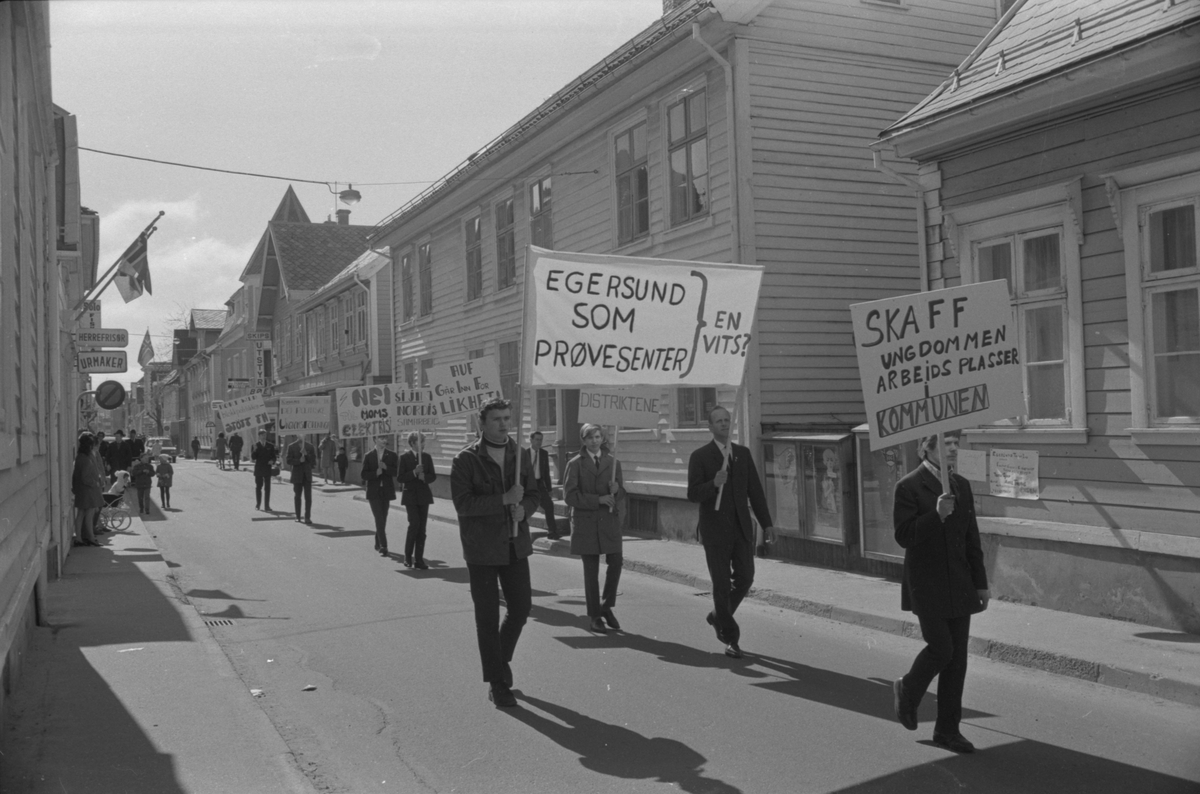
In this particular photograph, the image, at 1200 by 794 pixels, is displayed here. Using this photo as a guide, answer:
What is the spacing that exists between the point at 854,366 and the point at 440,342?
44.0ft

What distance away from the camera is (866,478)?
40.4 ft

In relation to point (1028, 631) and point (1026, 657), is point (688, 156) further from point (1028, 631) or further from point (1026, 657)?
point (1026, 657)

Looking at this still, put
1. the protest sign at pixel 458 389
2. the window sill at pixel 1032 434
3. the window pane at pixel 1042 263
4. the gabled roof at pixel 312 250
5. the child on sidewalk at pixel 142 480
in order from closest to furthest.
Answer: the window sill at pixel 1032 434, the window pane at pixel 1042 263, the protest sign at pixel 458 389, the child on sidewalk at pixel 142 480, the gabled roof at pixel 312 250

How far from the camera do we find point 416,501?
14289mm

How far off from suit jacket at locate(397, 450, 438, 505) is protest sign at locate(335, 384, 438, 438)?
4.37 meters

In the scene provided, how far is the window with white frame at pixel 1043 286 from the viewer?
990 cm

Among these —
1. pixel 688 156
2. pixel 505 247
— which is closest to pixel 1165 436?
pixel 688 156

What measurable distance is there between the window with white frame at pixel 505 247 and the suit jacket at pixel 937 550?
54.9 ft

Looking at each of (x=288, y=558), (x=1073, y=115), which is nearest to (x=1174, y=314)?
(x=1073, y=115)

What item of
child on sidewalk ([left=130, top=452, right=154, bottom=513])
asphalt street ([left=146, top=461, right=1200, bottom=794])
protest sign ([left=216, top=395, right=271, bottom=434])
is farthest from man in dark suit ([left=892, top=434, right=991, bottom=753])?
child on sidewalk ([left=130, top=452, right=154, bottom=513])

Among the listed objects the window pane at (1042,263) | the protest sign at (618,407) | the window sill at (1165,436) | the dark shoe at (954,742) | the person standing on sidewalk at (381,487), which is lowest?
the dark shoe at (954,742)

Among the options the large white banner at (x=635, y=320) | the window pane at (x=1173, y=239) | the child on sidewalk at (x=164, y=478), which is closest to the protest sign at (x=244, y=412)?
the child on sidewalk at (x=164, y=478)

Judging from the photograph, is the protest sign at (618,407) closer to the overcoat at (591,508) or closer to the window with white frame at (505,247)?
the overcoat at (591,508)

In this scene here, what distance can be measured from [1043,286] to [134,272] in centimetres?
1720
